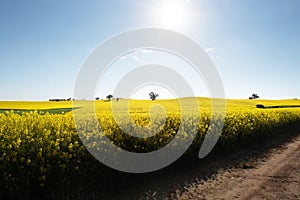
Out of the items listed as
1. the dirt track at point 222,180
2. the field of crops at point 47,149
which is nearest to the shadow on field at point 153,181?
the dirt track at point 222,180

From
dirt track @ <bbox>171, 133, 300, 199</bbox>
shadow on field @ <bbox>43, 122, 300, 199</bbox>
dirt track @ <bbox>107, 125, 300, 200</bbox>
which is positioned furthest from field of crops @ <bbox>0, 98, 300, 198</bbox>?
dirt track @ <bbox>171, 133, 300, 199</bbox>

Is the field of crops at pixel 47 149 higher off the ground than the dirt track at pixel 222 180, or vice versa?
the field of crops at pixel 47 149

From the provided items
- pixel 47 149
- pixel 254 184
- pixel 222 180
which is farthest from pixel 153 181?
pixel 47 149

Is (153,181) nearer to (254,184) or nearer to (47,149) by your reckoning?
(254,184)

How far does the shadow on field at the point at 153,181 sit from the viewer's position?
5193mm

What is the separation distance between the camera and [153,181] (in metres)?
6.80

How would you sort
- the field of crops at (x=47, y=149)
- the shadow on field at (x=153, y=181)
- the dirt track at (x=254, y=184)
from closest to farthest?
the field of crops at (x=47, y=149) → the shadow on field at (x=153, y=181) → the dirt track at (x=254, y=184)

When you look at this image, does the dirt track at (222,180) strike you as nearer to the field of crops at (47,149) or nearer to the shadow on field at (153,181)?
the shadow on field at (153,181)

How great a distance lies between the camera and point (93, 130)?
18.5 feet

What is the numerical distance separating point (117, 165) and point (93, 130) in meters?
0.95

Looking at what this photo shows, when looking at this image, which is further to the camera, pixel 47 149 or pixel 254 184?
pixel 254 184

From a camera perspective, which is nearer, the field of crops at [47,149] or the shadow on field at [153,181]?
the field of crops at [47,149]

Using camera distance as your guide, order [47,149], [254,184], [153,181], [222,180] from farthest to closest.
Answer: [222,180] < [153,181] < [254,184] < [47,149]

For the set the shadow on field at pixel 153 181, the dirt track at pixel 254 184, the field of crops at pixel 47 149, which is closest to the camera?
the field of crops at pixel 47 149
